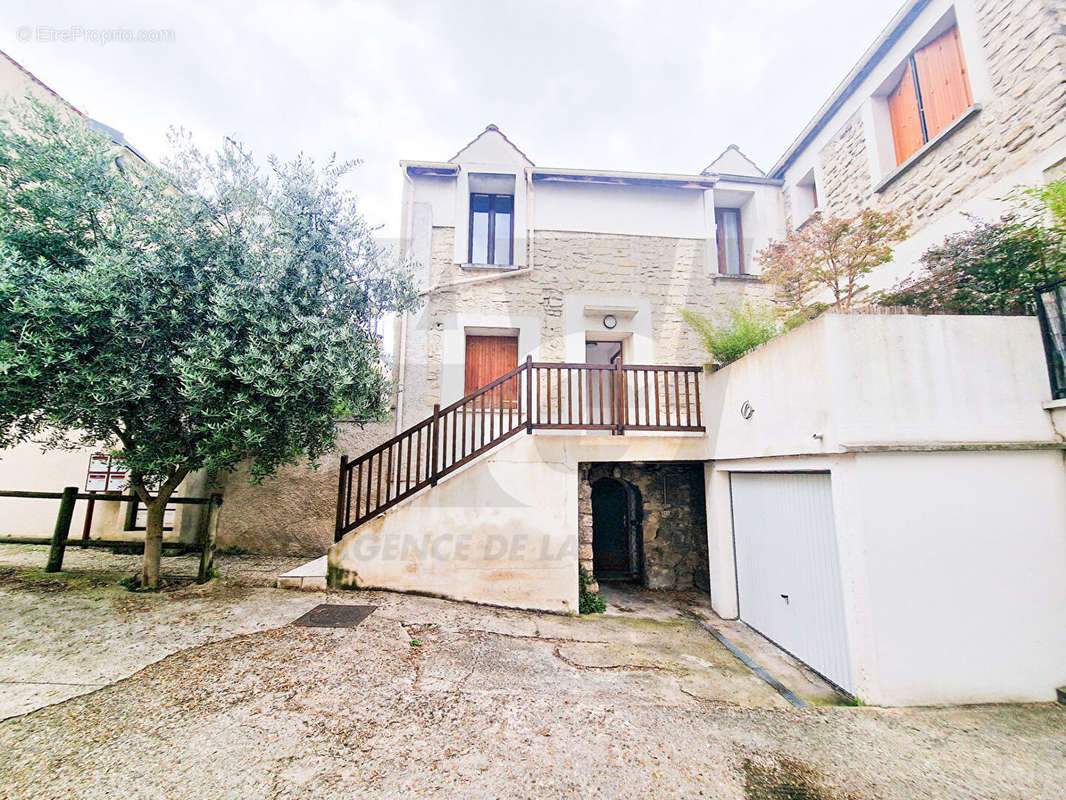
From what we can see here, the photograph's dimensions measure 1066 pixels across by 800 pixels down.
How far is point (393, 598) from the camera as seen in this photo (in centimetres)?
502

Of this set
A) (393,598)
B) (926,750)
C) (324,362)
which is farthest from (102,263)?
(926,750)

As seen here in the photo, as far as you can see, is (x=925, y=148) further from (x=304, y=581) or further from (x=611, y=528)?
(x=304, y=581)

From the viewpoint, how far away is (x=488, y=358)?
25.4 ft

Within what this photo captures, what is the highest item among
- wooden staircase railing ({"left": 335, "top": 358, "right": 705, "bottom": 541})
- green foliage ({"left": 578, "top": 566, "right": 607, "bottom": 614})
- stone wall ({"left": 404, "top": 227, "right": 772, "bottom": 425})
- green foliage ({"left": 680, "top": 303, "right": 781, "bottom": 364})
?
stone wall ({"left": 404, "top": 227, "right": 772, "bottom": 425})

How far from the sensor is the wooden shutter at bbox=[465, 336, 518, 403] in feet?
25.1

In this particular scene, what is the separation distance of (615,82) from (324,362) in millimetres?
8347

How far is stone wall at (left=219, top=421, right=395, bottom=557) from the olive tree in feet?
7.07

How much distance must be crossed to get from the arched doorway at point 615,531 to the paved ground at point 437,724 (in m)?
3.11

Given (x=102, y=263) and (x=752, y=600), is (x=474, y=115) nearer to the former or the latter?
(x=102, y=263)

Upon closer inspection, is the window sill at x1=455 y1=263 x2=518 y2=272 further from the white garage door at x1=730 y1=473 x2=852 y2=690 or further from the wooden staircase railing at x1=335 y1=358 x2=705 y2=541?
the white garage door at x1=730 y1=473 x2=852 y2=690

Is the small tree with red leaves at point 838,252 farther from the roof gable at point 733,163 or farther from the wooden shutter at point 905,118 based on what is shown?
the roof gable at point 733,163

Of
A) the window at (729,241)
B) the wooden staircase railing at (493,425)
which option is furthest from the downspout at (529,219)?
the window at (729,241)

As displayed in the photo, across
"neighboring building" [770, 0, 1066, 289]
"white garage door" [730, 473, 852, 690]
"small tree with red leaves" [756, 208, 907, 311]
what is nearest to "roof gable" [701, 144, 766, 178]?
"neighboring building" [770, 0, 1066, 289]

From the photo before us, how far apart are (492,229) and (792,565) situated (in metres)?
7.54
